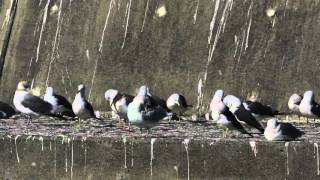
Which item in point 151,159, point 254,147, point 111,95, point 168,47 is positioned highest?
point 168,47

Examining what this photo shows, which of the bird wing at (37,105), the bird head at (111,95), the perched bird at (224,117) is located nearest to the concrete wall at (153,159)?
the perched bird at (224,117)

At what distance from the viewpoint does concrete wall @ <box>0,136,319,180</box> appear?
27.8ft

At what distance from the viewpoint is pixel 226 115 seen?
10289 mm

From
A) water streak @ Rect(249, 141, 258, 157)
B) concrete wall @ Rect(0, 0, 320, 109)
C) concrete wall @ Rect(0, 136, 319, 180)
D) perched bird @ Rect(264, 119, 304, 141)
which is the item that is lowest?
concrete wall @ Rect(0, 136, 319, 180)

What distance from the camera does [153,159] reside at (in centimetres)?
888

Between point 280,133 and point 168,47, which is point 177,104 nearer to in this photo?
point 168,47

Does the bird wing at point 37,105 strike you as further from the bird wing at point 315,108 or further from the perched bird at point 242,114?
the bird wing at point 315,108

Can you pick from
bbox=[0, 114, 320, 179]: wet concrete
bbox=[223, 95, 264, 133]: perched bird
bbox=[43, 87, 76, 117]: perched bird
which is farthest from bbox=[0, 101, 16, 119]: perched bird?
bbox=[223, 95, 264, 133]: perched bird

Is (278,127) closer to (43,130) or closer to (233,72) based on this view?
(43,130)

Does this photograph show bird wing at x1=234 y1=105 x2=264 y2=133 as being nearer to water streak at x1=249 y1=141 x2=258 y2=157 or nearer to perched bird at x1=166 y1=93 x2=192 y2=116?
water streak at x1=249 y1=141 x2=258 y2=157

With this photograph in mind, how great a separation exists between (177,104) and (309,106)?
6.95 ft

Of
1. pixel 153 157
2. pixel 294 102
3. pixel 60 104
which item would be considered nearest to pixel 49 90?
pixel 60 104

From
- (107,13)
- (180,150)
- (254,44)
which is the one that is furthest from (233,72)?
(180,150)

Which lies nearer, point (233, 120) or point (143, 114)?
point (233, 120)
